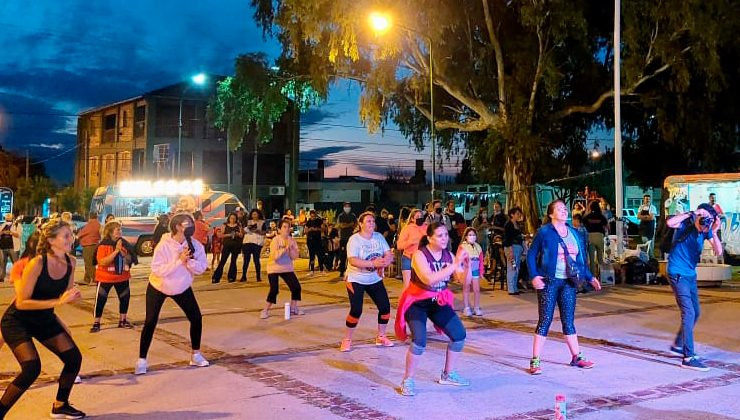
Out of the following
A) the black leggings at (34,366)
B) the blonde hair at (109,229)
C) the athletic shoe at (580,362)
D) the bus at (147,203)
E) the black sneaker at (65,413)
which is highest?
the bus at (147,203)

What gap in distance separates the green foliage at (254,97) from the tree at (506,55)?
1111 mm

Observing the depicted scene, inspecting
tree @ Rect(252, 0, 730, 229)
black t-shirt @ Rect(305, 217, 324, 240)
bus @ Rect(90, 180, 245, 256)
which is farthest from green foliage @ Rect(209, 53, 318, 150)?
black t-shirt @ Rect(305, 217, 324, 240)

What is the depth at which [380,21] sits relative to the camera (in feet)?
71.8

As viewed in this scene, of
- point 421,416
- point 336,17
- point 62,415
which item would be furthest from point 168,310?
point 336,17

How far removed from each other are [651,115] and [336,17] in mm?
12338

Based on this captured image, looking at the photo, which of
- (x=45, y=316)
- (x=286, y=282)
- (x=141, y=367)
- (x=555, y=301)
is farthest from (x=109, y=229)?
(x=555, y=301)

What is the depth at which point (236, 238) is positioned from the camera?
57.1ft

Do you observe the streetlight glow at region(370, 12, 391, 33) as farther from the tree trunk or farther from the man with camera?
the man with camera

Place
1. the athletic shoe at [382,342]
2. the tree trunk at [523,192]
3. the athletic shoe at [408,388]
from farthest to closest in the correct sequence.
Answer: the tree trunk at [523,192] → the athletic shoe at [382,342] → the athletic shoe at [408,388]

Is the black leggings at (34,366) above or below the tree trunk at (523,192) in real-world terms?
below

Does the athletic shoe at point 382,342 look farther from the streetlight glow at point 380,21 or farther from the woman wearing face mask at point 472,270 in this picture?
the streetlight glow at point 380,21

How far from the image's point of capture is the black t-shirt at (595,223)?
15.9 m

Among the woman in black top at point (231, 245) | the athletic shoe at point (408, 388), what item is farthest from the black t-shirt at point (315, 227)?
the athletic shoe at point (408, 388)

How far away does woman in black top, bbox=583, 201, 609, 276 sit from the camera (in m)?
15.9
